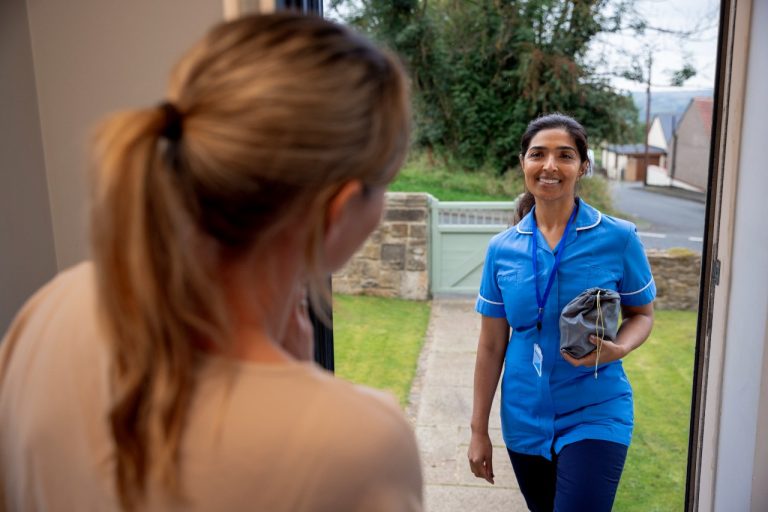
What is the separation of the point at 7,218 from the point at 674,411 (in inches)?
163

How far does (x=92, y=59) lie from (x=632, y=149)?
6.29 m

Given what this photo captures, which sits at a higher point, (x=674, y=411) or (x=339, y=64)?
(x=339, y=64)

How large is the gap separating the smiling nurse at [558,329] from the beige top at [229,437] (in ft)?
3.79

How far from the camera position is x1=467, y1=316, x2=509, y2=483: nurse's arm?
5.89ft

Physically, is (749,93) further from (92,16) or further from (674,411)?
(674,411)

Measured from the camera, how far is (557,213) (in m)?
1.72

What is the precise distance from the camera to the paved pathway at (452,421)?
310cm

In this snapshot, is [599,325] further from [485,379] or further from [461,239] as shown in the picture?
[461,239]

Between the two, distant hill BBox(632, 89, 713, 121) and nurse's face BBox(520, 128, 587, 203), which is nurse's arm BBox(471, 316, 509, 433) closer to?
nurse's face BBox(520, 128, 587, 203)

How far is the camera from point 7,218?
124 centimetres

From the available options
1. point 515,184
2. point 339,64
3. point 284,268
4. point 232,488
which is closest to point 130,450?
point 232,488

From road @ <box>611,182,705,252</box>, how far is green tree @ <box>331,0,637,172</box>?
625 millimetres

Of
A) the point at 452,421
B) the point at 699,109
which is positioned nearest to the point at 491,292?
the point at 452,421

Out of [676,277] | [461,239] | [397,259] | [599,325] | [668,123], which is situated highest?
[668,123]
